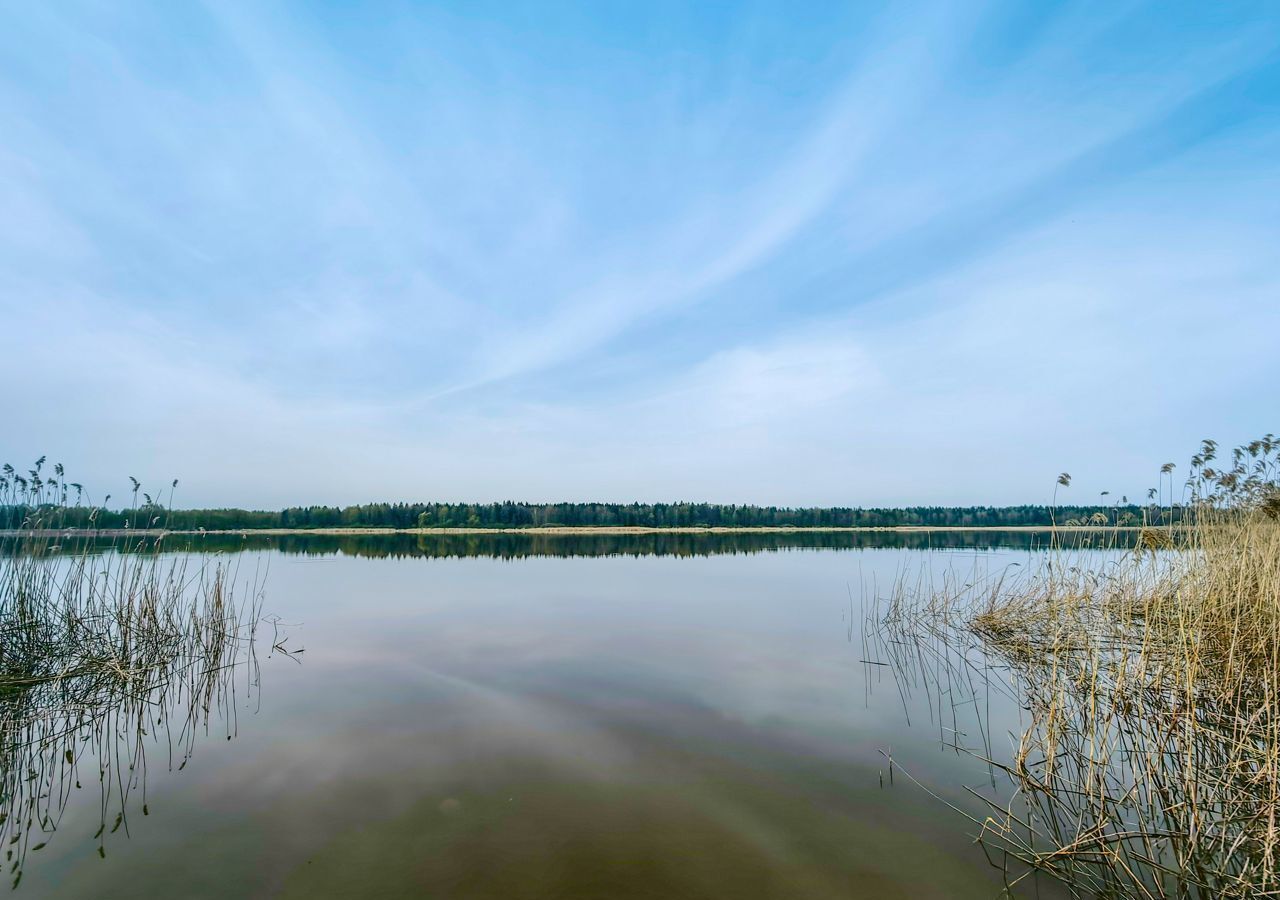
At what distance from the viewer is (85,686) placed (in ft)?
25.1

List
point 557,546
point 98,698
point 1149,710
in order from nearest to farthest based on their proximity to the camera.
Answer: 1. point 1149,710
2. point 98,698
3. point 557,546

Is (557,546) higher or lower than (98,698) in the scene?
lower

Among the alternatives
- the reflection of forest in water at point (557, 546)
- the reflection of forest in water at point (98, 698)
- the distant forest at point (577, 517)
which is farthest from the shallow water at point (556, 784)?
the distant forest at point (577, 517)

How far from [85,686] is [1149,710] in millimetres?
13381

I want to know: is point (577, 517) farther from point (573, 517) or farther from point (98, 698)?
point (98, 698)

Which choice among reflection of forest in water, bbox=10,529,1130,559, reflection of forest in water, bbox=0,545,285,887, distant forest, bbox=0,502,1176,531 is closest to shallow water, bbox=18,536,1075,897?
reflection of forest in water, bbox=0,545,285,887

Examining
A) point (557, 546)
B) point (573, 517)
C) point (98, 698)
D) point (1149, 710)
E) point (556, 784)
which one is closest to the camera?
point (556, 784)

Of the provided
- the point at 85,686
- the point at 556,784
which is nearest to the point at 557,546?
the point at 85,686

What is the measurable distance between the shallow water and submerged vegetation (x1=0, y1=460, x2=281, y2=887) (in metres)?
0.18

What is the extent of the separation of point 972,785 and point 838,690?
2884mm

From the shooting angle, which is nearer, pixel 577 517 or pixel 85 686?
pixel 85 686

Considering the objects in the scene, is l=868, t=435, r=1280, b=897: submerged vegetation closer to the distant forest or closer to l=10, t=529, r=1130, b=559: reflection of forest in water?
l=10, t=529, r=1130, b=559: reflection of forest in water

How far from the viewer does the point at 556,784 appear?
194 inches

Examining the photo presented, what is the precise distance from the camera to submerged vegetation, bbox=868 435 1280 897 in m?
3.53
